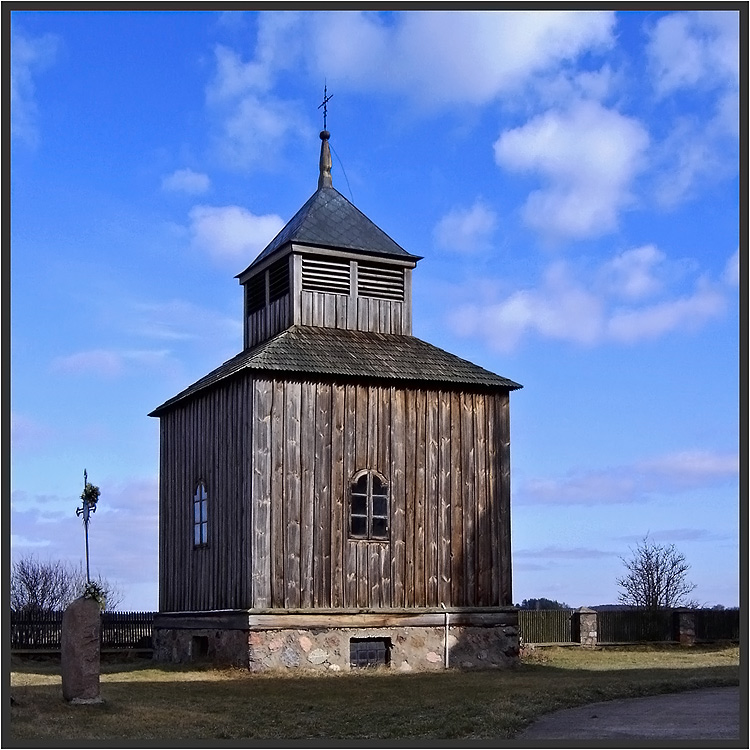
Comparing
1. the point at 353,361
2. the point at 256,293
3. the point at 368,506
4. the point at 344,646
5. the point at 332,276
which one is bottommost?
the point at 344,646

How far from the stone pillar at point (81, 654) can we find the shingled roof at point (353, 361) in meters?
7.95

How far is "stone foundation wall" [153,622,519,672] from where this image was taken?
23.4 m

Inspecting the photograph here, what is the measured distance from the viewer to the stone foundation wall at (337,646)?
2336cm

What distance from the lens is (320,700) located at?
18.2 m

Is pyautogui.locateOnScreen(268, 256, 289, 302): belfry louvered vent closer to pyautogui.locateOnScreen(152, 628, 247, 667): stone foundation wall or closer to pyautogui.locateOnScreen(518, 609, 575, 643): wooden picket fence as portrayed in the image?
pyautogui.locateOnScreen(152, 628, 247, 667): stone foundation wall

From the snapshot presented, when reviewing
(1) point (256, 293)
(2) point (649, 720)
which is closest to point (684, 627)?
(1) point (256, 293)

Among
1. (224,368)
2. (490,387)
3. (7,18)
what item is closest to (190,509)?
(224,368)

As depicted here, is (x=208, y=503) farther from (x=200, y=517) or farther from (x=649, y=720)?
(x=649, y=720)

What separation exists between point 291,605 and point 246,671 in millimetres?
1746

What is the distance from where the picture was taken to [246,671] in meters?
22.9

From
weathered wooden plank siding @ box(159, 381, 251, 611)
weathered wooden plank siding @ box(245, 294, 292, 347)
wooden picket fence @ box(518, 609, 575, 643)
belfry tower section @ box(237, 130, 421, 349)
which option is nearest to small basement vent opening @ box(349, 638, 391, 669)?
weathered wooden plank siding @ box(159, 381, 251, 611)

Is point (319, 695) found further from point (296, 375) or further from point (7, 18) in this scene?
point (7, 18)

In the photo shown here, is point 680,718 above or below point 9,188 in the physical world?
below

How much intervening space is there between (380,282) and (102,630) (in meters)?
12.5
